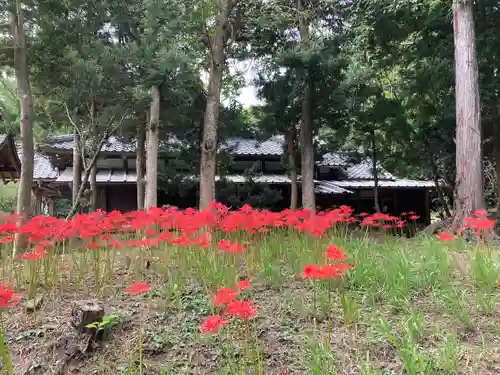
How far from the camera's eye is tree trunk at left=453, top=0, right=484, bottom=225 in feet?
24.2

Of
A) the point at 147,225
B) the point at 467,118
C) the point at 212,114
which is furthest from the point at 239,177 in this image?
the point at 147,225

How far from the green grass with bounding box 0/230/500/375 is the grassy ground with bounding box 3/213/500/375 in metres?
0.01

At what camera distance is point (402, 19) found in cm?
1038

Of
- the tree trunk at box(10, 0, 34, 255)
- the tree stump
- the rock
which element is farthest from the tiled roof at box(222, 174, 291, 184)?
the tree stump

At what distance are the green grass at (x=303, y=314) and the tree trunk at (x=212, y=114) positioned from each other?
169 inches

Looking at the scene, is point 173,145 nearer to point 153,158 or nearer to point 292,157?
point 292,157

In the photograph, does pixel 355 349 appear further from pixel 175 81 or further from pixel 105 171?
pixel 105 171

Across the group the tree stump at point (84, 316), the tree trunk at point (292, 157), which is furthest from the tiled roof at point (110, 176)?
the tree stump at point (84, 316)

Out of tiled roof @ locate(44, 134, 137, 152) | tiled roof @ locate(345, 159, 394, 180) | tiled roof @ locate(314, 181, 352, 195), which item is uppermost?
tiled roof @ locate(44, 134, 137, 152)

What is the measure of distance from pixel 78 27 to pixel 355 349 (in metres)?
7.84

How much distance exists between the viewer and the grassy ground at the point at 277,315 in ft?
8.57

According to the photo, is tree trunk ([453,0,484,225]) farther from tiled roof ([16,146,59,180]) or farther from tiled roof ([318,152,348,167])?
tiled roof ([16,146,59,180])

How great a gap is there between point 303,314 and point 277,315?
22 centimetres

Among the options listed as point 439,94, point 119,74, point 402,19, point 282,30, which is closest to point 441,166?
point 439,94
